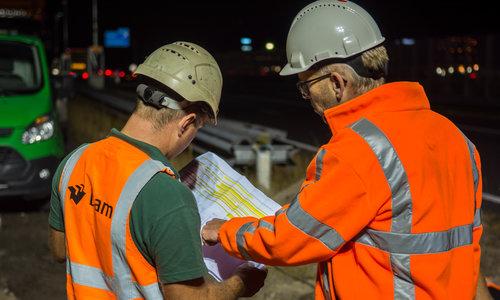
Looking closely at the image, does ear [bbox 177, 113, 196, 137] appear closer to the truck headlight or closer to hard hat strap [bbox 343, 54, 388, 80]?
hard hat strap [bbox 343, 54, 388, 80]

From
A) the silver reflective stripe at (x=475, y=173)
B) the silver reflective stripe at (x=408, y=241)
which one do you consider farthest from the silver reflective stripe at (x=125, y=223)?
the silver reflective stripe at (x=475, y=173)

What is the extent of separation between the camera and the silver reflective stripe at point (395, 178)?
188 cm

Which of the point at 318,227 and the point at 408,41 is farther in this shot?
the point at 408,41

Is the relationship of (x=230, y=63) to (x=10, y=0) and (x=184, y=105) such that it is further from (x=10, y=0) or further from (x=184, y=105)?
(x=184, y=105)

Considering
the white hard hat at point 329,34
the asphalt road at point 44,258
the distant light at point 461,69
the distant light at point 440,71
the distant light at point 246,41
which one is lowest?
the distant light at point 246,41

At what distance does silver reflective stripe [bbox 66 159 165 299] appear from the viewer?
6.06 feet

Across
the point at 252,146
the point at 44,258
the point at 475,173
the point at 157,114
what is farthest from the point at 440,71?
the point at 157,114

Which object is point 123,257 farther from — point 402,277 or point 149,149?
point 402,277

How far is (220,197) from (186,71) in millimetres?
510

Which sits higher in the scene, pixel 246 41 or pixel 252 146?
pixel 252 146

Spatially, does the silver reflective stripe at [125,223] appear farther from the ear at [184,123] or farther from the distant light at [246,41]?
the distant light at [246,41]

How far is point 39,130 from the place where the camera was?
7383mm

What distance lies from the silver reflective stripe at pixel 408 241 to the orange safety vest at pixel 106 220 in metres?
0.69

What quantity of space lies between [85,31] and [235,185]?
106 m
